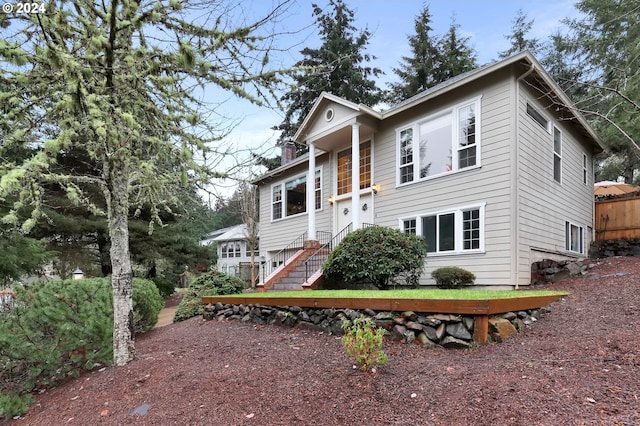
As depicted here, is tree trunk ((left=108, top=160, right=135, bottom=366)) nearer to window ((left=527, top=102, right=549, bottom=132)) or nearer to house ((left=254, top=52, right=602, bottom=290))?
house ((left=254, top=52, right=602, bottom=290))

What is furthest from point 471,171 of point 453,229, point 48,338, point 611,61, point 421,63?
point 421,63

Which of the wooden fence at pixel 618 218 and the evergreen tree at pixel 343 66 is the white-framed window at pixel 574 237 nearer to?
the wooden fence at pixel 618 218

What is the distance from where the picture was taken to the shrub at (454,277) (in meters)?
7.93

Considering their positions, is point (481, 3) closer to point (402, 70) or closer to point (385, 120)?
point (385, 120)

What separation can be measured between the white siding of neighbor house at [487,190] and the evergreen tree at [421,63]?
1449 centimetres

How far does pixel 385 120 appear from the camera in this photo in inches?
405

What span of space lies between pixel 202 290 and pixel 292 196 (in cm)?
593

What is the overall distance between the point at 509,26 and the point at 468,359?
2537cm

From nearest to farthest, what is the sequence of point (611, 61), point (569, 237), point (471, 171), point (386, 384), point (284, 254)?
point (386, 384) → point (471, 171) → point (569, 237) → point (611, 61) → point (284, 254)

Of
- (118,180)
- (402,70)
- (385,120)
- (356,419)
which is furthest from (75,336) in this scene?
(402,70)

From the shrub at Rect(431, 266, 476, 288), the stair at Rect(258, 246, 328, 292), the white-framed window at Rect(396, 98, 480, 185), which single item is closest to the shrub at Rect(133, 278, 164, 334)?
the stair at Rect(258, 246, 328, 292)

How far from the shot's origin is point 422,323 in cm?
430

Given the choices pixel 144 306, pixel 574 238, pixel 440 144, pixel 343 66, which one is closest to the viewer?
pixel 144 306

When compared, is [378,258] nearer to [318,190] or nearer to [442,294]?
Result: [442,294]
